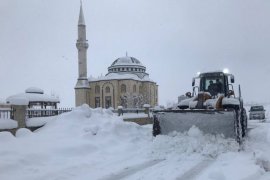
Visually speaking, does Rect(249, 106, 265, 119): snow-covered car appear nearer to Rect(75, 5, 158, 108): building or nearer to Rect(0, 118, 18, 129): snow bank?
Rect(0, 118, 18, 129): snow bank

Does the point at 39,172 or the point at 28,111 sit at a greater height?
the point at 28,111

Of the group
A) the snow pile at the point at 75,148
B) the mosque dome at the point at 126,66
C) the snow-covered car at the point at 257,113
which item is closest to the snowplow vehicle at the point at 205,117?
the snow pile at the point at 75,148

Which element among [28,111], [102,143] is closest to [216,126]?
[102,143]

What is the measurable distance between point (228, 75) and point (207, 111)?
391cm

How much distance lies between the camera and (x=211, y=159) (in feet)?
30.5

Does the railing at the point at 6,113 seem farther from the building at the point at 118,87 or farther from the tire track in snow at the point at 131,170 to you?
the building at the point at 118,87

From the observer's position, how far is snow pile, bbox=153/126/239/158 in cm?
991

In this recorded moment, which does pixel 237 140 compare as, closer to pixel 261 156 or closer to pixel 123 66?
pixel 261 156

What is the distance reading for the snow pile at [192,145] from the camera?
991 centimetres

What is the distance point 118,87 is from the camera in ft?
183

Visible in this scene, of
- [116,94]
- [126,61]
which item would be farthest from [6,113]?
[126,61]

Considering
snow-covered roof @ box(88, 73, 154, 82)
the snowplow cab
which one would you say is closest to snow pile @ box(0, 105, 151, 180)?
the snowplow cab

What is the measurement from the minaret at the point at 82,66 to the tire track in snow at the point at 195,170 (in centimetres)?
4099

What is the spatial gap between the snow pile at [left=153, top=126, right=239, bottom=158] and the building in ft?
131
